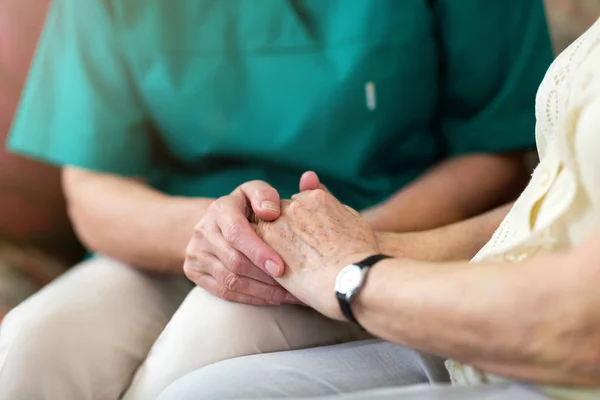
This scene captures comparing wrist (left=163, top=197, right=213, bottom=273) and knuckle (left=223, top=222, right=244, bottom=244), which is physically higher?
knuckle (left=223, top=222, right=244, bottom=244)

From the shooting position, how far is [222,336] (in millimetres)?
667

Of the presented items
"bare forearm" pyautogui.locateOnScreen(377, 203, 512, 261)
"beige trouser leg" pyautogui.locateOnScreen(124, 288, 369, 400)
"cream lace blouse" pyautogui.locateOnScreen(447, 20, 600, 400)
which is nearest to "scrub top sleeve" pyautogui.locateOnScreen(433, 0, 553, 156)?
"bare forearm" pyautogui.locateOnScreen(377, 203, 512, 261)

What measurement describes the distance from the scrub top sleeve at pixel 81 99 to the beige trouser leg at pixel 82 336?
0.19 meters

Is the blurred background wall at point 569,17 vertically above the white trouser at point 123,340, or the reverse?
the blurred background wall at point 569,17

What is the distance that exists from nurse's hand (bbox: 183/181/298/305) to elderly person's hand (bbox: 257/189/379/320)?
12 mm

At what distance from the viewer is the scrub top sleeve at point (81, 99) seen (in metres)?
0.90

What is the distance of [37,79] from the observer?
932 millimetres

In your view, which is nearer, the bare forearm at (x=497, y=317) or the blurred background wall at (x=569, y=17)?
the bare forearm at (x=497, y=317)

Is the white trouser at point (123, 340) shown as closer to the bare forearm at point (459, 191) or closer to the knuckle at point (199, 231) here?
the knuckle at point (199, 231)

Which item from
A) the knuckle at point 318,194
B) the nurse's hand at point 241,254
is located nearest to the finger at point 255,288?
the nurse's hand at point 241,254

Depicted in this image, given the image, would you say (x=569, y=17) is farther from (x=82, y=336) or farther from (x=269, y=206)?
(x=82, y=336)

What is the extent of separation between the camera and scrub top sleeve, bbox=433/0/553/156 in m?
0.86

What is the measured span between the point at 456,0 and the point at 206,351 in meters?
0.57

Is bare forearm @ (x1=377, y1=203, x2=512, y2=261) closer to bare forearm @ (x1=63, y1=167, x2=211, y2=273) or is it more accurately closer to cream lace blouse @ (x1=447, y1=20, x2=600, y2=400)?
cream lace blouse @ (x1=447, y1=20, x2=600, y2=400)
